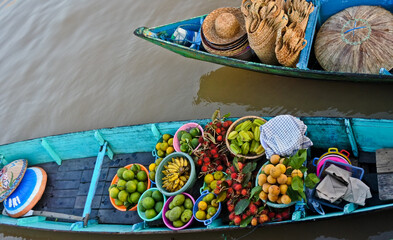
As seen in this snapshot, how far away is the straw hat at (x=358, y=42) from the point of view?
3.94 metres

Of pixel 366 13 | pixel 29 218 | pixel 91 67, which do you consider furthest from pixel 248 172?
pixel 91 67

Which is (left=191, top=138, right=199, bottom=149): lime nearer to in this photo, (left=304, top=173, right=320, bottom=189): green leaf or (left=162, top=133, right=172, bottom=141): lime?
(left=162, top=133, right=172, bottom=141): lime

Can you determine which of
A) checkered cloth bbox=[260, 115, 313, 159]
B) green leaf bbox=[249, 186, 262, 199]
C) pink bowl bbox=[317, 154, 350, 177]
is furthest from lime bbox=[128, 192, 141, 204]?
pink bowl bbox=[317, 154, 350, 177]

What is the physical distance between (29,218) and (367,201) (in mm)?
4355

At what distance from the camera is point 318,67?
4539mm

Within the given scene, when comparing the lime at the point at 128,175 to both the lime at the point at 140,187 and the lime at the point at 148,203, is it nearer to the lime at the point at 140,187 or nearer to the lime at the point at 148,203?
the lime at the point at 140,187

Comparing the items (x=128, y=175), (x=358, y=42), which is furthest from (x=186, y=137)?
(x=358, y=42)

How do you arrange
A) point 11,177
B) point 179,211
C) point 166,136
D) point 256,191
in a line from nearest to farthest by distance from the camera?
1. point 256,191
2. point 179,211
3. point 166,136
4. point 11,177

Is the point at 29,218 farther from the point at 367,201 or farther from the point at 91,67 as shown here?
the point at 367,201

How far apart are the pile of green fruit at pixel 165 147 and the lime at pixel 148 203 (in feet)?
2.18

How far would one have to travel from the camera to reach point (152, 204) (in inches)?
147

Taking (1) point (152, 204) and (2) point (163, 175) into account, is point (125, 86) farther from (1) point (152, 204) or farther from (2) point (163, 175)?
(1) point (152, 204)

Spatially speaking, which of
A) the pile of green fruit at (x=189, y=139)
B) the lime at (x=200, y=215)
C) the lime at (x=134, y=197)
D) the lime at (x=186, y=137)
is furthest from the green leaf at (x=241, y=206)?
the lime at (x=134, y=197)

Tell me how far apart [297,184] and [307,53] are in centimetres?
204
